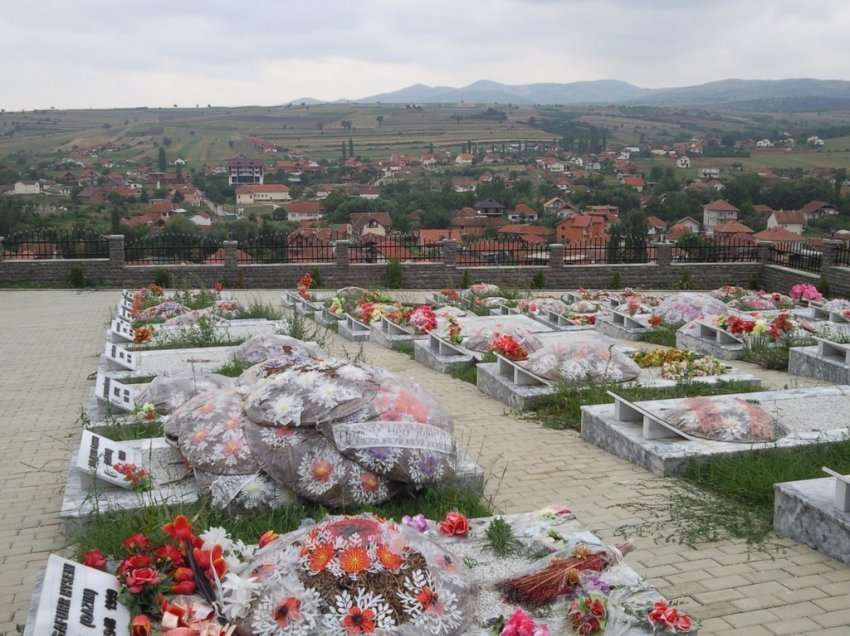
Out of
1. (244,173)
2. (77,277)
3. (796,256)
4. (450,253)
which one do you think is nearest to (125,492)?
(77,277)

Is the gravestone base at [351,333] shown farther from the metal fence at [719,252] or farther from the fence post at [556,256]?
the metal fence at [719,252]

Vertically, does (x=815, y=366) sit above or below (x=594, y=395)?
below

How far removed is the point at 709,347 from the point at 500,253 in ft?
33.1

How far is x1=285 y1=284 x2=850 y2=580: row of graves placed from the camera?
6199 mm

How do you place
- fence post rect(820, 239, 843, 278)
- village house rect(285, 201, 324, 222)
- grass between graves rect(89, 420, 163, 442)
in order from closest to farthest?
grass between graves rect(89, 420, 163, 442) < fence post rect(820, 239, 843, 278) < village house rect(285, 201, 324, 222)

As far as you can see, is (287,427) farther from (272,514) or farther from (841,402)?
(841,402)

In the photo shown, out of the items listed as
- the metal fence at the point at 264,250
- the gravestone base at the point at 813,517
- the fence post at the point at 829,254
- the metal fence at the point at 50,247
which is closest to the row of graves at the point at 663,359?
the gravestone base at the point at 813,517

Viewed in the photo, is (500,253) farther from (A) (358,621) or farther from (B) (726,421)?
(A) (358,621)

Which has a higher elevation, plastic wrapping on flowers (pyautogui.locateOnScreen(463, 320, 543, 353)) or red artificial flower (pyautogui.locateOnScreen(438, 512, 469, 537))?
red artificial flower (pyautogui.locateOnScreen(438, 512, 469, 537))

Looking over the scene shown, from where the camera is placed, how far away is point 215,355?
400 inches

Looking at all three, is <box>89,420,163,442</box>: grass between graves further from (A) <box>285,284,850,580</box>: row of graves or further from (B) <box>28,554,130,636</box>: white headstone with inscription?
(A) <box>285,284,850,580</box>: row of graves

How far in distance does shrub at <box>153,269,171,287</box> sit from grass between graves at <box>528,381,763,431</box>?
533 inches

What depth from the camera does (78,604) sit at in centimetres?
359

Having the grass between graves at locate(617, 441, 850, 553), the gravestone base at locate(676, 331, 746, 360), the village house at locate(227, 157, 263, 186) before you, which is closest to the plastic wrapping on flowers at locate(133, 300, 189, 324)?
the gravestone base at locate(676, 331, 746, 360)
